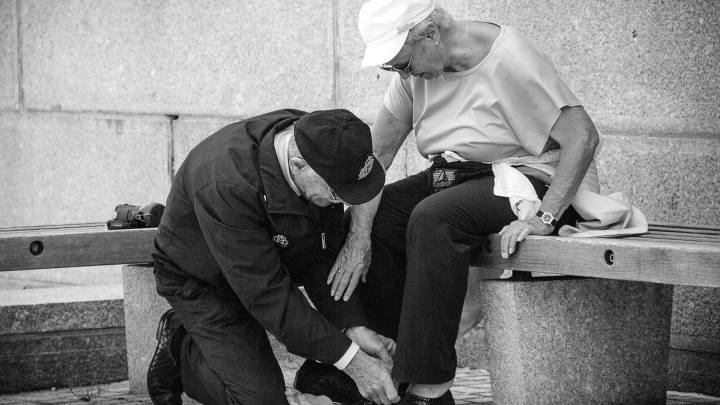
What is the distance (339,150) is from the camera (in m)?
3.36

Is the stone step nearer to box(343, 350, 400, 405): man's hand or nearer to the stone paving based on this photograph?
the stone paving

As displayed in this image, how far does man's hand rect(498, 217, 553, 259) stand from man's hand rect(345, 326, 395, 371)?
1.75 feet

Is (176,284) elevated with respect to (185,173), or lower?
lower

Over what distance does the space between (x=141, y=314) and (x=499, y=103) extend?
74.2 inches

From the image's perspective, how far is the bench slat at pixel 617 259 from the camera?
3209 mm

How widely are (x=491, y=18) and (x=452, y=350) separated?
2.04m

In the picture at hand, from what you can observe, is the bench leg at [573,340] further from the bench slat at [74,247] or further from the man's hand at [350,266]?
the bench slat at [74,247]

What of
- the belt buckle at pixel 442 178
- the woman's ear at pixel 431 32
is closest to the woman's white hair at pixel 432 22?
the woman's ear at pixel 431 32

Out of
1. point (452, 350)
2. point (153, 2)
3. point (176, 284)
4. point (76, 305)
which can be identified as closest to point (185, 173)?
point (176, 284)

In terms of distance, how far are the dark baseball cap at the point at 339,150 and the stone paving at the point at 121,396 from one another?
4.95ft


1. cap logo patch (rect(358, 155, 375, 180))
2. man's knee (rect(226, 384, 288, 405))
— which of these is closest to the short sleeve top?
cap logo patch (rect(358, 155, 375, 180))

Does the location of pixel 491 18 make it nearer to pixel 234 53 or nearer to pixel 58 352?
pixel 234 53

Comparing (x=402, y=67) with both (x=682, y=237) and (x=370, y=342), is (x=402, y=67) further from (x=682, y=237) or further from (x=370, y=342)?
(x=682, y=237)

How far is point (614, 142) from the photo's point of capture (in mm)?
4801
